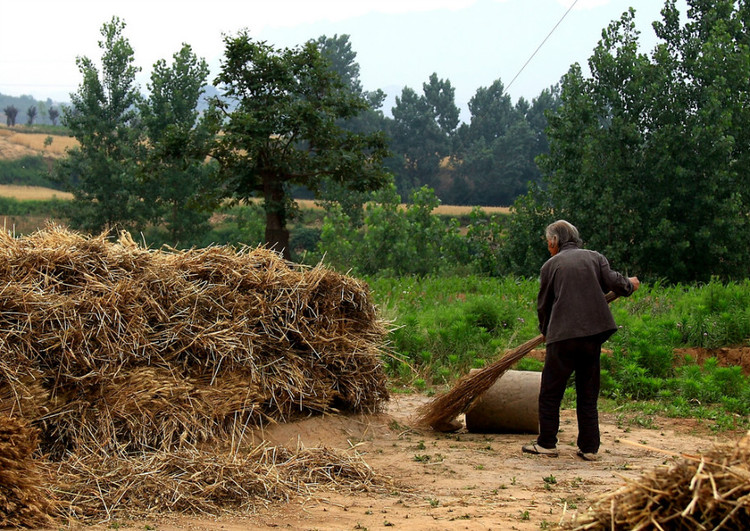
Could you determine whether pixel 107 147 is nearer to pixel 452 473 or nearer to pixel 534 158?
pixel 534 158

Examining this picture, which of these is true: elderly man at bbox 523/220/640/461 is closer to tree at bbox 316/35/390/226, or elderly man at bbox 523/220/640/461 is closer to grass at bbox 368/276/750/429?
grass at bbox 368/276/750/429

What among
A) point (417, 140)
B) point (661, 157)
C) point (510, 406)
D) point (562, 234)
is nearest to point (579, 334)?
point (562, 234)

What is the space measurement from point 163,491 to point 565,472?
2.90 metres

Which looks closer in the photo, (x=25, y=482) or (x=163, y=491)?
(x=25, y=482)

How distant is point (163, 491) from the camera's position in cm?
520

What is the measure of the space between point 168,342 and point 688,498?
188 inches

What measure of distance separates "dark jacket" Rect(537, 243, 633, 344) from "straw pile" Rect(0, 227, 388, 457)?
6.42ft

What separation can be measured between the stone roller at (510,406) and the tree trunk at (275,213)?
74.6ft

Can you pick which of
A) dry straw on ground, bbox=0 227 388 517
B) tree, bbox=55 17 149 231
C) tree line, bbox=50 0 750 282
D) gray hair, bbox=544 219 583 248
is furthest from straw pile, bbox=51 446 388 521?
tree, bbox=55 17 149 231

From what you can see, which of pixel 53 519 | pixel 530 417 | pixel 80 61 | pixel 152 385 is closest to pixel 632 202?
pixel 530 417

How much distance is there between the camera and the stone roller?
771 cm

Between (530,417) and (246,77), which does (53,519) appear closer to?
(530,417)

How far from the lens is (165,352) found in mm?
6684

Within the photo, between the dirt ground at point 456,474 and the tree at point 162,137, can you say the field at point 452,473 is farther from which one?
the tree at point 162,137
